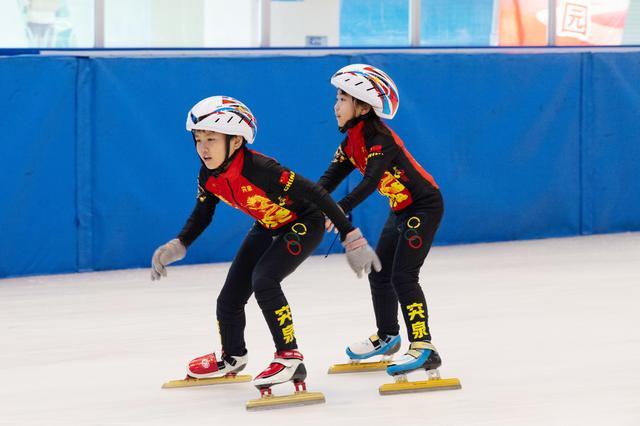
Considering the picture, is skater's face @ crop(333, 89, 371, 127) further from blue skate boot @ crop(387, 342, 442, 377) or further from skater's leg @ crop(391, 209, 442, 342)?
blue skate boot @ crop(387, 342, 442, 377)

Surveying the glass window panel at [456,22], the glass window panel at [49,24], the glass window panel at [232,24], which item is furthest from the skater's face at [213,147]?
the glass window panel at [456,22]

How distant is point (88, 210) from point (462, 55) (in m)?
3.58

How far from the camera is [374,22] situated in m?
12.3

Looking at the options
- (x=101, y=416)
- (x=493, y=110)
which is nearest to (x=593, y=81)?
(x=493, y=110)

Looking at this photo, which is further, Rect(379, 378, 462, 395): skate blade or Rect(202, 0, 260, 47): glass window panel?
Rect(202, 0, 260, 47): glass window panel

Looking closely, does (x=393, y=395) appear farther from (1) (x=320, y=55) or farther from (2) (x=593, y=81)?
(2) (x=593, y=81)

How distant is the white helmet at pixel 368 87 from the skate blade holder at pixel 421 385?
129 centimetres

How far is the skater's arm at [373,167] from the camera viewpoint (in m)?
→ 5.96

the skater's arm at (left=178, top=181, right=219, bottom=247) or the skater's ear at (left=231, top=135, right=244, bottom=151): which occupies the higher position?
the skater's ear at (left=231, top=135, right=244, bottom=151)

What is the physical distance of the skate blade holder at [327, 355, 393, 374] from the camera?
6.60 m

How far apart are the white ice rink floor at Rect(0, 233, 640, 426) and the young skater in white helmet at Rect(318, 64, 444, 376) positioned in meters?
0.35

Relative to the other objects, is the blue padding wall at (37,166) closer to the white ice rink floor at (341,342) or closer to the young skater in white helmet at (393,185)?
the white ice rink floor at (341,342)

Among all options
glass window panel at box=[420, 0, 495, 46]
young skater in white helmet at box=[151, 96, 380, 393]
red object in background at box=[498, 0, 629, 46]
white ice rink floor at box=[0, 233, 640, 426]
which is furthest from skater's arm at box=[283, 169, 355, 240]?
red object in background at box=[498, 0, 629, 46]

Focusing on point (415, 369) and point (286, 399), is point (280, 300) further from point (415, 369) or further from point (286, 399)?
point (415, 369)
